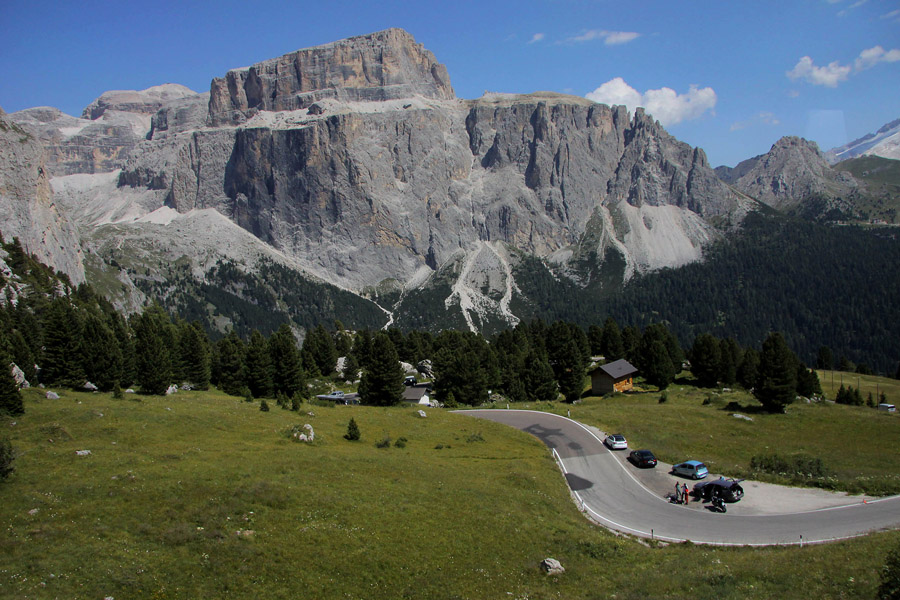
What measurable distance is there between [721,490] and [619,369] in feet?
166

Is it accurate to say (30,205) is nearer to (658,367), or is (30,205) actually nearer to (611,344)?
(611,344)

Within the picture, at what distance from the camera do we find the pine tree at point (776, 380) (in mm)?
61688

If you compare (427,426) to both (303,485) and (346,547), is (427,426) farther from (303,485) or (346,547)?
(346,547)

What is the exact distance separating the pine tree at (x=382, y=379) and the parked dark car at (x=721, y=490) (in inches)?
1493

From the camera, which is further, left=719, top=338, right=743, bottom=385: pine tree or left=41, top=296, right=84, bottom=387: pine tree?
left=719, top=338, right=743, bottom=385: pine tree

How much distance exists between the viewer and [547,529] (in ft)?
90.3

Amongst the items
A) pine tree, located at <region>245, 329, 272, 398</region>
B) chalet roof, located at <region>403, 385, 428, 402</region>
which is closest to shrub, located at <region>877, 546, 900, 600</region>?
chalet roof, located at <region>403, 385, 428, 402</region>

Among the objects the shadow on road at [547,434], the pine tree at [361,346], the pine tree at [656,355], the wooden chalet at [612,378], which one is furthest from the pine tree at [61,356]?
the pine tree at [656,355]

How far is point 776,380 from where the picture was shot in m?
62.3

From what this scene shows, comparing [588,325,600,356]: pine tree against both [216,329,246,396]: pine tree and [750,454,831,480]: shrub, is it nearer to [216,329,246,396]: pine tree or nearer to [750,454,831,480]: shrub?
[216,329,246,396]: pine tree

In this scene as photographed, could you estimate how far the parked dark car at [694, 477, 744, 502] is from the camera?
1368 inches

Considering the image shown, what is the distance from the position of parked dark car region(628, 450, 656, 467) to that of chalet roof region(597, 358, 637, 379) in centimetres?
3870

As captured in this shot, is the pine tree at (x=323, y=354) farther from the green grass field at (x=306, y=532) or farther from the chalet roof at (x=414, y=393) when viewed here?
the green grass field at (x=306, y=532)

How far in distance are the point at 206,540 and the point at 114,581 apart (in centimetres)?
382
